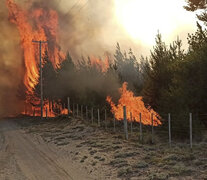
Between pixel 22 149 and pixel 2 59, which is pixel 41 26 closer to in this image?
pixel 2 59

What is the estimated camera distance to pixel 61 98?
158 ft

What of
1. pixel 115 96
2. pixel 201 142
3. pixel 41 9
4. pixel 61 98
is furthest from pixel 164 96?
pixel 41 9

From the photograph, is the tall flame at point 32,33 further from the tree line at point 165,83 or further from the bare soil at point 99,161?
the bare soil at point 99,161

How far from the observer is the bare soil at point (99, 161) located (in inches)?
458

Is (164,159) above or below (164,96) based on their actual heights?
below

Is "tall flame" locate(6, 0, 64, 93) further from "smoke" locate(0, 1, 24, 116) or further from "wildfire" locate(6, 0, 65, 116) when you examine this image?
"smoke" locate(0, 1, 24, 116)

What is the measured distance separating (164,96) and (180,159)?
39.9 ft

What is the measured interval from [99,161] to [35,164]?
3158 mm

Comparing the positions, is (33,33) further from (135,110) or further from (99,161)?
(99,161)

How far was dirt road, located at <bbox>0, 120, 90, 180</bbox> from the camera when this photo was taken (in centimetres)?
1220

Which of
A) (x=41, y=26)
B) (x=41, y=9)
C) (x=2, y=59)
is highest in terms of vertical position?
(x=41, y=9)

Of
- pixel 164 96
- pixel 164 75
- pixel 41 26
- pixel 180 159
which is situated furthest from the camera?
pixel 41 26

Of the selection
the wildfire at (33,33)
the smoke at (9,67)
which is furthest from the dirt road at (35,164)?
the smoke at (9,67)

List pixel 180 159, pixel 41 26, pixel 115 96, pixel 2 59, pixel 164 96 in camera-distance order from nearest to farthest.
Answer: pixel 180 159
pixel 164 96
pixel 115 96
pixel 2 59
pixel 41 26
